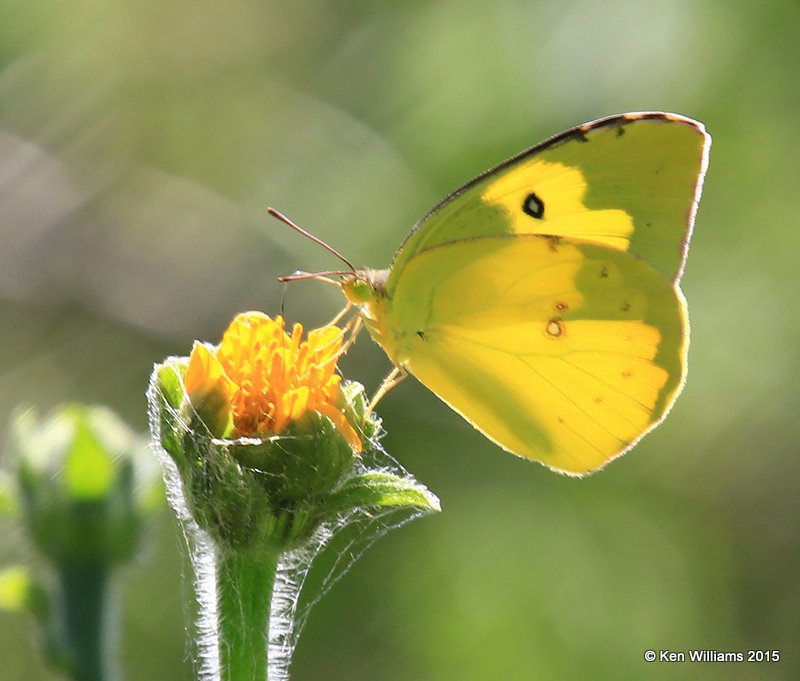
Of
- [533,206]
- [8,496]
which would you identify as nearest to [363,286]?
[533,206]

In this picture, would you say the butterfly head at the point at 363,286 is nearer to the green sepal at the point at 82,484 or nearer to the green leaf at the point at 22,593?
the green sepal at the point at 82,484

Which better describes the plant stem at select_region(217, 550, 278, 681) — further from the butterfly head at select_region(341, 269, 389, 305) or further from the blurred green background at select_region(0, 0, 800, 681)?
the blurred green background at select_region(0, 0, 800, 681)

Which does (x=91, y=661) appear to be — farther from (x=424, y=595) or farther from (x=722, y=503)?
(x=722, y=503)

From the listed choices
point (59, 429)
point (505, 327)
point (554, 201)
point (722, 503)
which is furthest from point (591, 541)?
point (59, 429)

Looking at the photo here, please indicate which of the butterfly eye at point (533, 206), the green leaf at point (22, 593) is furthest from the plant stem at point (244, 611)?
the butterfly eye at point (533, 206)

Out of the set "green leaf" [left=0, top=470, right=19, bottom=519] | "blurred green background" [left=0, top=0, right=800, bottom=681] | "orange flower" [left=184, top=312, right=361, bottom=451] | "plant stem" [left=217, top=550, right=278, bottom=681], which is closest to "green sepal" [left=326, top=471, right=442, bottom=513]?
"orange flower" [left=184, top=312, right=361, bottom=451]

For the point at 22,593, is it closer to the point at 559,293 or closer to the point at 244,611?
the point at 244,611
